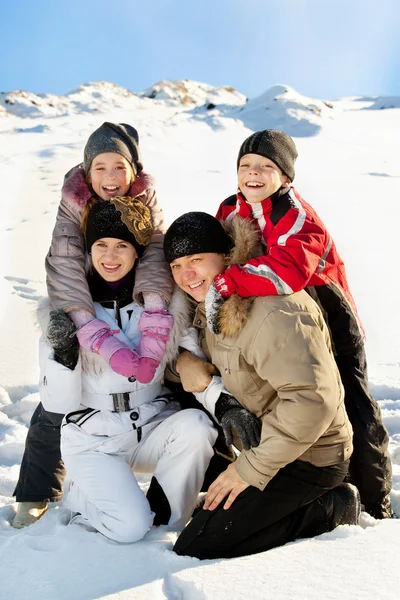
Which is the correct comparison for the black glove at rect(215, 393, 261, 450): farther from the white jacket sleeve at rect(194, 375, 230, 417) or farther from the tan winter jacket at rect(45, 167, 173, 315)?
the tan winter jacket at rect(45, 167, 173, 315)

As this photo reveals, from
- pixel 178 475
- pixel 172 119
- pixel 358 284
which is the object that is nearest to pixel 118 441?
pixel 178 475

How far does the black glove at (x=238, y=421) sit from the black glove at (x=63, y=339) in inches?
25.2

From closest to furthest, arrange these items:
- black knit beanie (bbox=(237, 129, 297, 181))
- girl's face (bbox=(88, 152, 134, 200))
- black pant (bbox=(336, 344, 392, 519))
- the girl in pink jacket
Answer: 1. the girl in pink jacket
2. black pant (bbox=(336, 344, 392, 519))
3. black knit beanie (bbox=(237, 129, 297, 181))
4. girl's face (bbox=(88, 152, 134, 200))

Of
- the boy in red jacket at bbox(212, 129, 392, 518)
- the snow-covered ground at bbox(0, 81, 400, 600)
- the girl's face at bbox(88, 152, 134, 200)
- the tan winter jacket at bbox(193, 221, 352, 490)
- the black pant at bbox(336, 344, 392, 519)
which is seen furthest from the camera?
the girl's face at bbox(88, 152, 134, 200)

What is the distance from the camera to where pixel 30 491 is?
2484 millimetres

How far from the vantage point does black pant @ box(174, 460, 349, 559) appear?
201 cm

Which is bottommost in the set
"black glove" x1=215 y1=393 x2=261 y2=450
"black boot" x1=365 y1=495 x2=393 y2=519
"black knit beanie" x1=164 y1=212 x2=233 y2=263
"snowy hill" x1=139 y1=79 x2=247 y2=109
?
"black boot" x1=365 y1=495 x2=393 y2=519

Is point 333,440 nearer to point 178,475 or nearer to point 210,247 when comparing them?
point 178,475

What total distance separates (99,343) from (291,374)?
2.70 feet

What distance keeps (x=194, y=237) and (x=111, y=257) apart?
0.41 metres

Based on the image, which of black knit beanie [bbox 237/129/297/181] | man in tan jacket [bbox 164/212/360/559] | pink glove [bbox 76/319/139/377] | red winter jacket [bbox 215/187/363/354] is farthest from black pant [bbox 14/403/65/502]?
black knit beanie [bbox 237/129/297/181]

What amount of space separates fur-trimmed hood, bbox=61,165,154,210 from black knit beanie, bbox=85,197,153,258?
166 mm

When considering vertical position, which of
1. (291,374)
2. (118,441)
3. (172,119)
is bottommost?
(118,441)

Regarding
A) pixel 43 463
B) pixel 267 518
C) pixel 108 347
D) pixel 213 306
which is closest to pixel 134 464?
pixel 43 463
